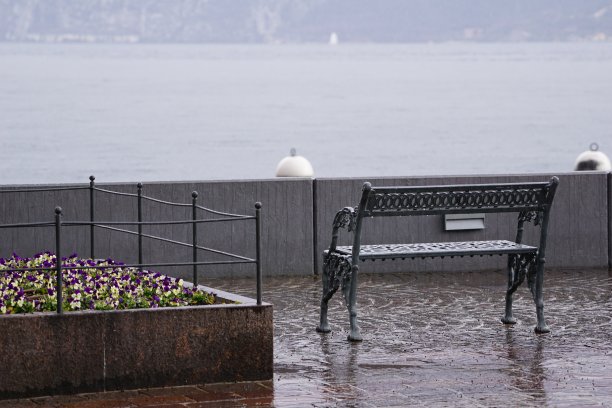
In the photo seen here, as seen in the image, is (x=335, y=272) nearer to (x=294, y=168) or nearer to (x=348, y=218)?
(x=348, y=218)

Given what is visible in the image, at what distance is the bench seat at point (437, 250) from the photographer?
941 centimetres

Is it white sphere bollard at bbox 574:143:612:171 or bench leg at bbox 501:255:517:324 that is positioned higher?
white sphere bollard at bbox 574:143:612:171

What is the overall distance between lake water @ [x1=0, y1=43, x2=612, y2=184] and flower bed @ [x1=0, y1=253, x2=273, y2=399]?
48335 mm

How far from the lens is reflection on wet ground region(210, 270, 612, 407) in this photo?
25.7ft

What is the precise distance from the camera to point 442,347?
9211mm

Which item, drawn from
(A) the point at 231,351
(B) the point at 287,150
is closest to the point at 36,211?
(A) the point at 231,351

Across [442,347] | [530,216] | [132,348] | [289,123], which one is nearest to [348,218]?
[442,347]

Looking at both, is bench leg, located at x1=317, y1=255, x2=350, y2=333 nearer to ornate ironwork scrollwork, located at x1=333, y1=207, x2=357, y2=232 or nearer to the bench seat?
the bench seat

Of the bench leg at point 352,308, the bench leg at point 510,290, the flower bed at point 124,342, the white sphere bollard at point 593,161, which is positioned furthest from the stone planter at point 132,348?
the white sphere bollard at point 593,161

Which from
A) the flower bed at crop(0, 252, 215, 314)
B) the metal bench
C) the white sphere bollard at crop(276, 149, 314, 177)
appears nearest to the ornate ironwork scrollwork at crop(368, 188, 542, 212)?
the metal bench

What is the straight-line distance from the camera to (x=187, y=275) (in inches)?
504

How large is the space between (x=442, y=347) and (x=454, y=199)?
0.96m

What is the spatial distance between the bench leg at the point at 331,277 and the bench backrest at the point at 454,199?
0.45 m

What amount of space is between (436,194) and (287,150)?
65657mm
